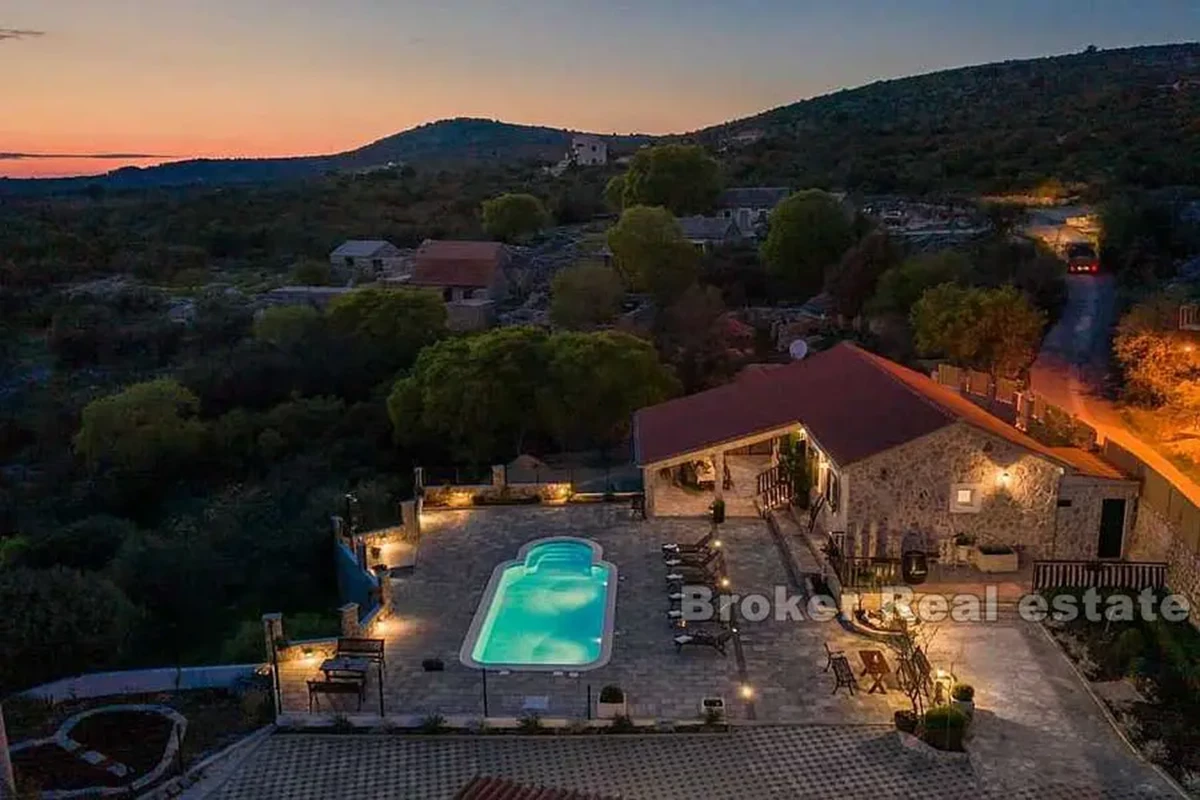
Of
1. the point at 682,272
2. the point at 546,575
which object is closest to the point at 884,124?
the point at 682,272

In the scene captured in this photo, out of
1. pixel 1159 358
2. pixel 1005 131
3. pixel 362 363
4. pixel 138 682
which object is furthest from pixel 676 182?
pixel 138 682

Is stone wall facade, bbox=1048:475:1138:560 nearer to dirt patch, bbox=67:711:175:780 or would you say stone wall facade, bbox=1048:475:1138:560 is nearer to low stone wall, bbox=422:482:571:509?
low stone wall, bbox=422:482:571:509

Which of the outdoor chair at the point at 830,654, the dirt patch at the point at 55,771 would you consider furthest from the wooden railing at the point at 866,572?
the dirt patch at the point at 55,771

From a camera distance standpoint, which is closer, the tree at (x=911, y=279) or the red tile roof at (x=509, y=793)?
the red tile roof at (x=509, y=793)

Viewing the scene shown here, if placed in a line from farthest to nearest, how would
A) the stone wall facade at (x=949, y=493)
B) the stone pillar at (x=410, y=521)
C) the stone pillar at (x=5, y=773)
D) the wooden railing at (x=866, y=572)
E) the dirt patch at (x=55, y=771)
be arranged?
the stone pillar at (x=410, y=521)
the stone wall facade at (x=949, y=493)
the wooden railing at (x=866, y=572)
the dirt patch at (x=55, y=771)
the stone pillar at (x=5, y=773)

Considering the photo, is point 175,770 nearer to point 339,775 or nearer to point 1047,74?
point 339,775

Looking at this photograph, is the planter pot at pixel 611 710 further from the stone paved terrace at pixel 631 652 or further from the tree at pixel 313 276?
the tree at pixel 313 276
